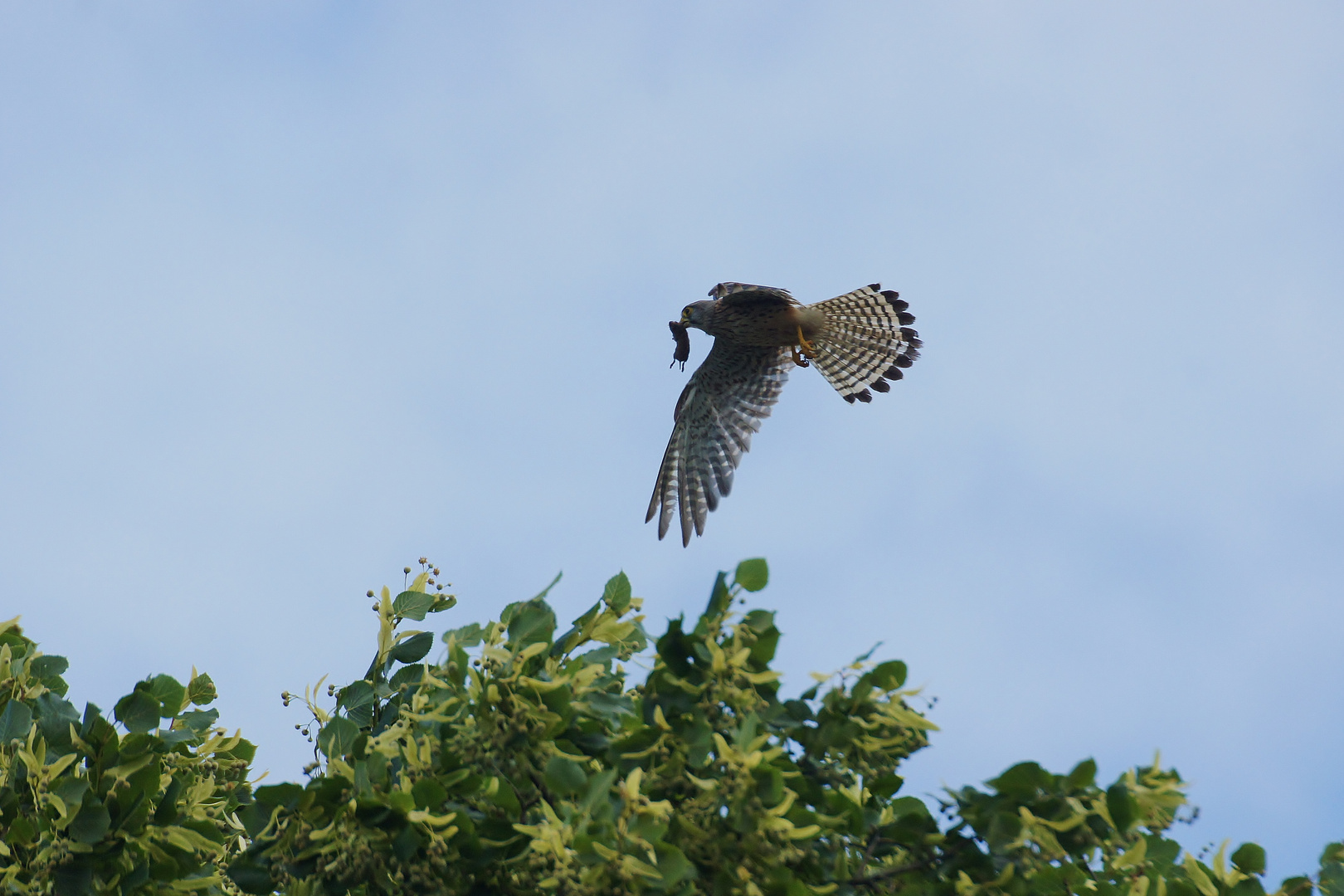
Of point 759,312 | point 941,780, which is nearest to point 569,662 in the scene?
point 941,780

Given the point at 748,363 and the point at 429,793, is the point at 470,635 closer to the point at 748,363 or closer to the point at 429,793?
the point at 429,793

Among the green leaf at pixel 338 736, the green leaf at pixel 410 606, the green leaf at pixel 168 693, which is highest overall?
the green leaf at pixel 410 606

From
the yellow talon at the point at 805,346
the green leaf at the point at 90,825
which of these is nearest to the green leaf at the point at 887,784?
the green leaf at the point at 90,825

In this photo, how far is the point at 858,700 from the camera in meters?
3.63

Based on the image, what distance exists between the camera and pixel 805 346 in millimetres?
11117

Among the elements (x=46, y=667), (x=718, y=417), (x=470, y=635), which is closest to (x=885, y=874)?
(x=470, y=635)

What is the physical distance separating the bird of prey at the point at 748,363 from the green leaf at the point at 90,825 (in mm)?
6752

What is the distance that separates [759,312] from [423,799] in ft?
25.4

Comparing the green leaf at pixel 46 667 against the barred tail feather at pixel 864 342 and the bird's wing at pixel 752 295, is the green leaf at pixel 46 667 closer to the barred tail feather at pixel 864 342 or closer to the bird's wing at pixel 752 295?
the bird's wing at pixel 752 295

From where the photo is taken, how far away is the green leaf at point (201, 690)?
5273 mm

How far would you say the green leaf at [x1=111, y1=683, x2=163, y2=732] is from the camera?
4684 millimetres

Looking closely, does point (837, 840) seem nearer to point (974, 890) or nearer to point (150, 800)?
point (974, 890)

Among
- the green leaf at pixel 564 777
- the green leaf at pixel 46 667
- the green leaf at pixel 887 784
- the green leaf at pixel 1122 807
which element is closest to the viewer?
the green leaf at pixel 1122 807

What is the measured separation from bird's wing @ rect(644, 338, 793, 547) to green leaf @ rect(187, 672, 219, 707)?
→ 240 inches
